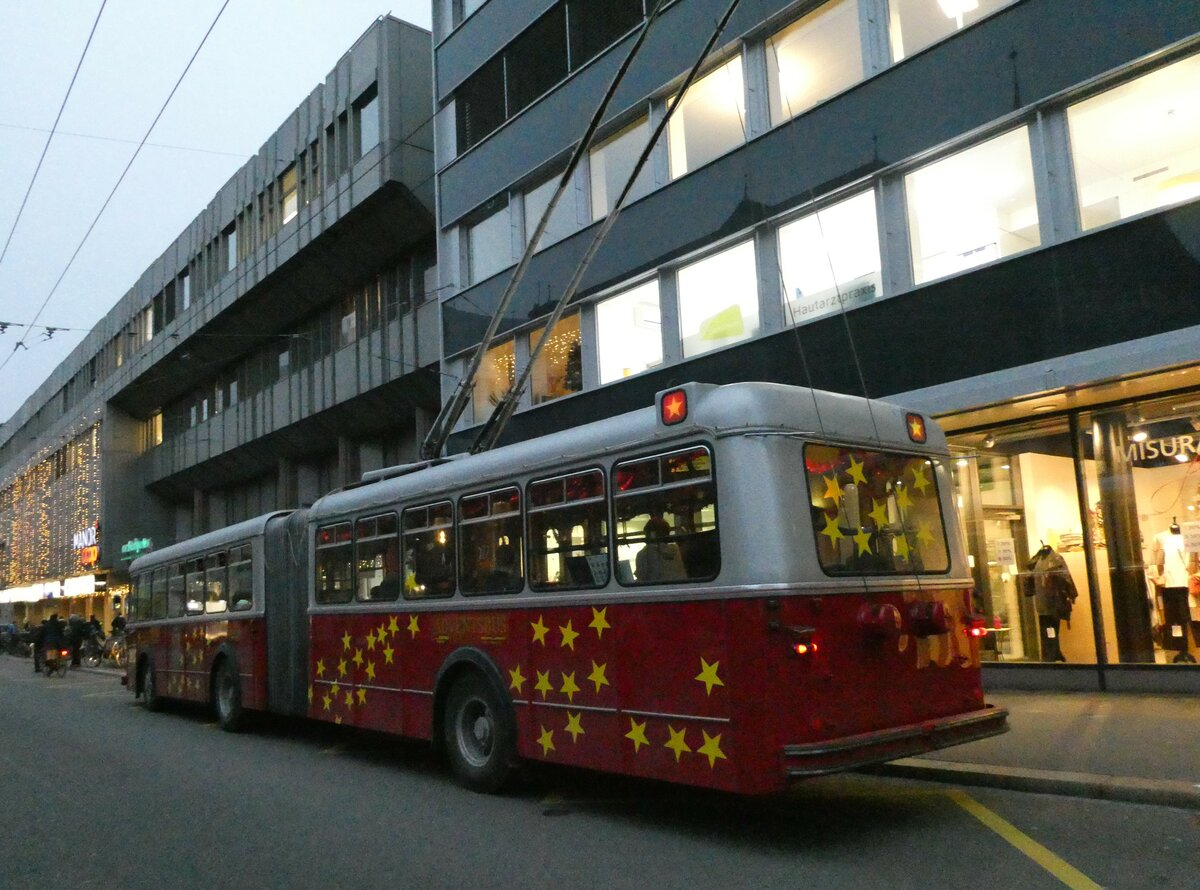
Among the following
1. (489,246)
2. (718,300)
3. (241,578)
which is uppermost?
(489,246)

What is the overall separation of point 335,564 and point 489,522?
10.5ft

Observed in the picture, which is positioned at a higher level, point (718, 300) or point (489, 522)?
point (718, 300)

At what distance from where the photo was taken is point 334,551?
11172 mm

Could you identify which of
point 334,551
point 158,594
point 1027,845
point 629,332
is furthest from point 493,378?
point 1027,845

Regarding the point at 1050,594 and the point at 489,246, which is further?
the point at 489,246

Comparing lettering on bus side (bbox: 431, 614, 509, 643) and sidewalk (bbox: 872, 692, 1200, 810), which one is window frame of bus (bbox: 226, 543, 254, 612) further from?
sidewalk (bbox: 872, 692, 1200, 810)

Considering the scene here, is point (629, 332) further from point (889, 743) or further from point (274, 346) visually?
point (274, 346)

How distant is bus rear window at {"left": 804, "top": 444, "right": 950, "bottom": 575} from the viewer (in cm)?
678

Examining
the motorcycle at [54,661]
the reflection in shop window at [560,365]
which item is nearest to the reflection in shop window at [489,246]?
the reflection in shop window at [560,365]

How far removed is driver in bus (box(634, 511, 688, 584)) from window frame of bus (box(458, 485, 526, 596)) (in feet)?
4.69

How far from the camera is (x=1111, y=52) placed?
11.3 m

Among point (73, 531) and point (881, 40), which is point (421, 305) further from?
point (73, 531)

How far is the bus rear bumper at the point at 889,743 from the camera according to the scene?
20.1 feet

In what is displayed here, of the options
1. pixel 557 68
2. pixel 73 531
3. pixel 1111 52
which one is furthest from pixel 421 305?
pixel 73 531
